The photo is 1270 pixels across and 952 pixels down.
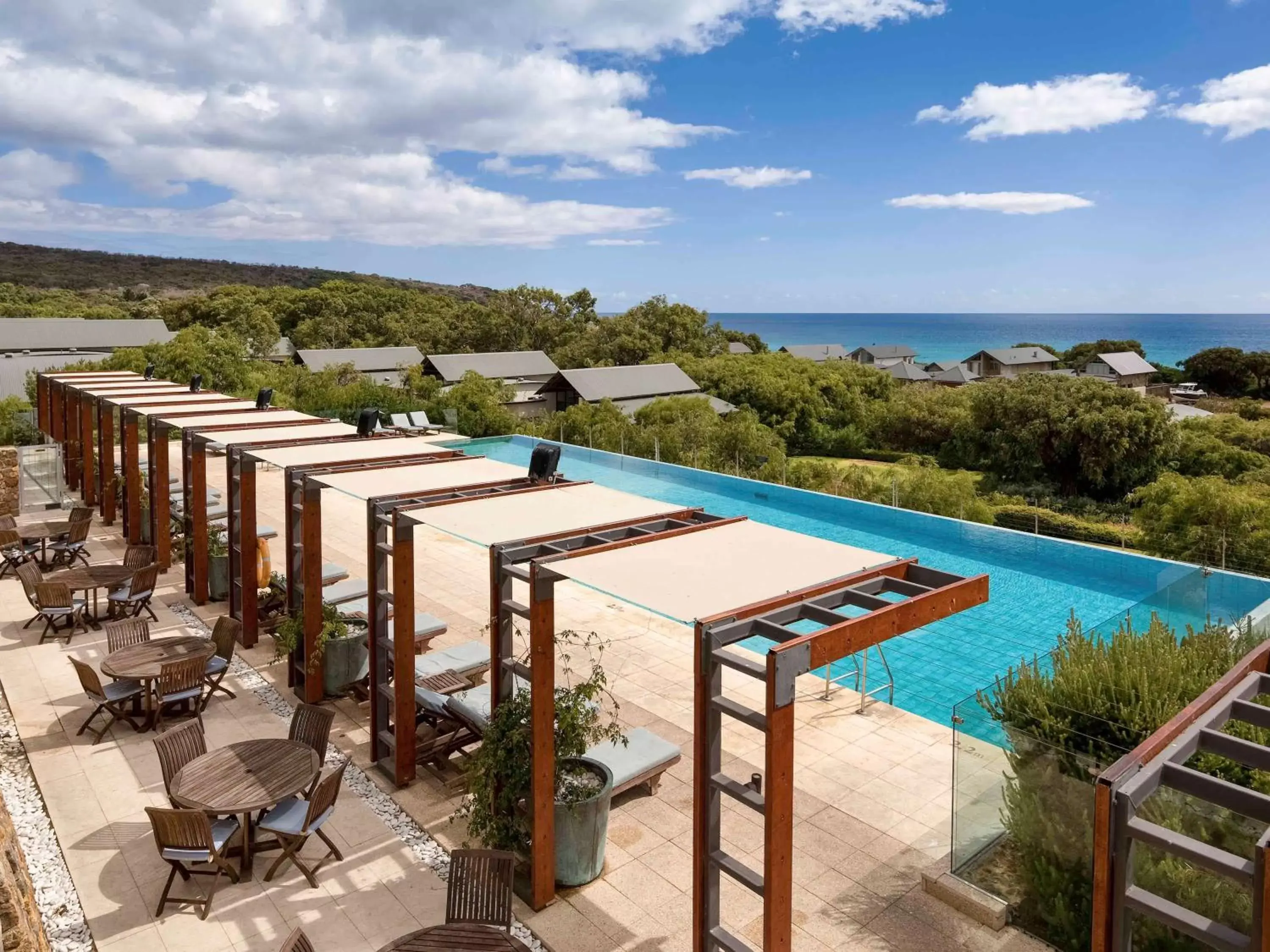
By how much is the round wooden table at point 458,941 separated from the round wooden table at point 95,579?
24.6ft

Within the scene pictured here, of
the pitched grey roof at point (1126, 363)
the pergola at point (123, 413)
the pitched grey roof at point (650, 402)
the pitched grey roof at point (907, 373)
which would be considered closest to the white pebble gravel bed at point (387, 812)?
the pergola at point (123, 413)

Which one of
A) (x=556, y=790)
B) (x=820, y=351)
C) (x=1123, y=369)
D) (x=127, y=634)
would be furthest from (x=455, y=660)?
(x=820, y=351)

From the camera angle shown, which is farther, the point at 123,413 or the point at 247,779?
the point at 123,413

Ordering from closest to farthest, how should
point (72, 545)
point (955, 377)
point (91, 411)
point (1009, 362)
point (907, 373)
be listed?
point (72, 545), point (91, 411), point (955, 377), point (907, 373), point (1009, 362)

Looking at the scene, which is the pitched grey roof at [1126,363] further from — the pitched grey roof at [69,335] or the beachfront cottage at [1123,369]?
the pitched grey roof at [69,335]

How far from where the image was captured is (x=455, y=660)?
8031 mm

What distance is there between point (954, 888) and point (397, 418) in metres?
24.8

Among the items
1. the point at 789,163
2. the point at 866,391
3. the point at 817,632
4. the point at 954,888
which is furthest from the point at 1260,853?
the point at 789,163

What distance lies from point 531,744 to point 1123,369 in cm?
7506

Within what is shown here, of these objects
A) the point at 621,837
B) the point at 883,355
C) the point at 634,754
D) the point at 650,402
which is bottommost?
→ the point at 621,837

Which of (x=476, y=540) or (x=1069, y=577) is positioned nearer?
(x=476, y=540)

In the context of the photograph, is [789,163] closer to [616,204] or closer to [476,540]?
[616,204]

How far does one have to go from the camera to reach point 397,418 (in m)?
27.8

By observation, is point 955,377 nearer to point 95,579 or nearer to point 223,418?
point 223,418
